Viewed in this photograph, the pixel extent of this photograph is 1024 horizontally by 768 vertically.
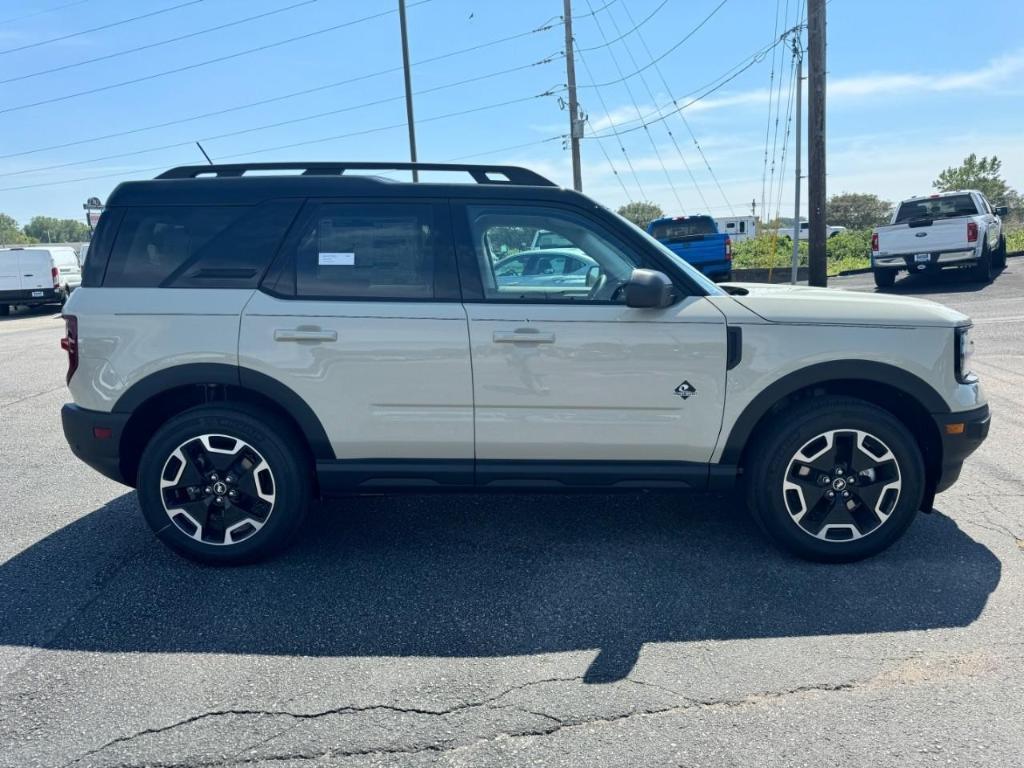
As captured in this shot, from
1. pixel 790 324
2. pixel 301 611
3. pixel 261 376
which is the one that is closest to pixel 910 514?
pixel 790 324

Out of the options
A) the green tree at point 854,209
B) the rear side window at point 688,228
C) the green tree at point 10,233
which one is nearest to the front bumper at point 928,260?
the rear side window at point 688,228

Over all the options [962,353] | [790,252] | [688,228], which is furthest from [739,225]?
[962,353]

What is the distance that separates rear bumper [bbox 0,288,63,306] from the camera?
845 inches

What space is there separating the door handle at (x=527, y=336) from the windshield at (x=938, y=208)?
52.9 ft

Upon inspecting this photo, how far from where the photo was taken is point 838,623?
345 centimetres

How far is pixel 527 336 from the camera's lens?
388cm

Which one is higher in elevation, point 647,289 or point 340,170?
point 340,170

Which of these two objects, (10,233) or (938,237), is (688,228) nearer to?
(938,237)

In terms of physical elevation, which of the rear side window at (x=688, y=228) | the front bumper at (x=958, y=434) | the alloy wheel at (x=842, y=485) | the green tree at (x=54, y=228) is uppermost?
the green tree at (x=54, y=228)

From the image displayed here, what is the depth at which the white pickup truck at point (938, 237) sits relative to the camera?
16.4 meters

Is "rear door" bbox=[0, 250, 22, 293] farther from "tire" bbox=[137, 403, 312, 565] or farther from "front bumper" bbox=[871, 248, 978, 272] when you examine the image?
"front bumper" bbox=[871, 248, 978, 272]

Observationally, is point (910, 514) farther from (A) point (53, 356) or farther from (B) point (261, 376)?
(A) point (53, 356)

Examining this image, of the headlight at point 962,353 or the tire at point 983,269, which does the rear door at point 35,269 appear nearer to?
the tire at point 983,269

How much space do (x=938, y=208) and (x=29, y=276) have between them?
2255 centimetres
